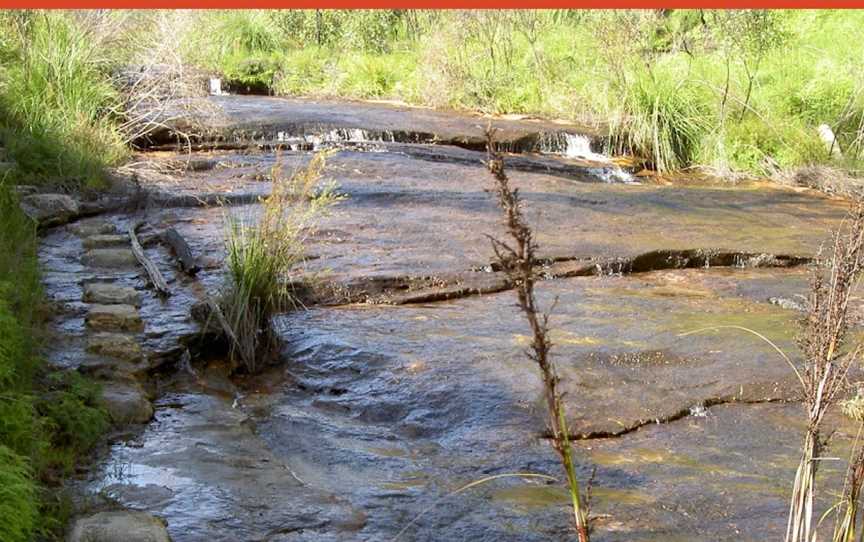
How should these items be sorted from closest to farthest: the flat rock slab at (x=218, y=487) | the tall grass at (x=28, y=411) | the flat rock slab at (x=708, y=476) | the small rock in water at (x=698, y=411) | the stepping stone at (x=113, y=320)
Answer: the tall grass at (x=28, y=411)
the flat rock slab at (x=218, y=487)
the flat rock slab at (x=708, y=476)
the small rock in water at (x=698, y=411)
the stepping stone at (x=113, y=320)

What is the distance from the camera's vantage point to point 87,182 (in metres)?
8.52

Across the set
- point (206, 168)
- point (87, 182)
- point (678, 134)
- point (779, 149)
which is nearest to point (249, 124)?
point (206, 168)

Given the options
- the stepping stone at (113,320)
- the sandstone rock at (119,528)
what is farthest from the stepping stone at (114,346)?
the sandstone rock at (119,528)

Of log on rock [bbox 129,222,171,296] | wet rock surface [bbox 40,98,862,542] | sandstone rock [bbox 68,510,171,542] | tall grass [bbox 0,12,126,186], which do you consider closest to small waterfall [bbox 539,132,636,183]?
wet rock surface [bbox 40,98,862,542]

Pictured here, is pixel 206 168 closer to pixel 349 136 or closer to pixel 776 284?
pixel 349 136

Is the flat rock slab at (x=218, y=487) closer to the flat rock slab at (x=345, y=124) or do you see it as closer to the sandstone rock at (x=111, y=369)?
the sandstone rock at (x=111, y=369)

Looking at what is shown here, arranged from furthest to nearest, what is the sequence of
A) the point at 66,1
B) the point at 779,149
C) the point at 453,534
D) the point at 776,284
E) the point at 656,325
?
the point at 779,149
the point at 776,284
the point at 656,325
the point at 66,1
the point at 453,534

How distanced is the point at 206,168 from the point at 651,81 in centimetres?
570

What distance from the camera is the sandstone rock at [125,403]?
4395mm

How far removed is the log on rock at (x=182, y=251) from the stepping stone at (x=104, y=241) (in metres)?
0.29

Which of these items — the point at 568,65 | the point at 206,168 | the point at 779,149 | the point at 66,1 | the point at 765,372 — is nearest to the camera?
the point at 66,1

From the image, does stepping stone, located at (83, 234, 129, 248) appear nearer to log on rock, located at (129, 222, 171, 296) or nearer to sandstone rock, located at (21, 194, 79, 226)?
log on rock, located at (129, 222, 171, 296)

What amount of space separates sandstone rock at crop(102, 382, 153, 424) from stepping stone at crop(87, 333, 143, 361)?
35cm

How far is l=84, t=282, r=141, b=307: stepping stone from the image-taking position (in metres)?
5.78
